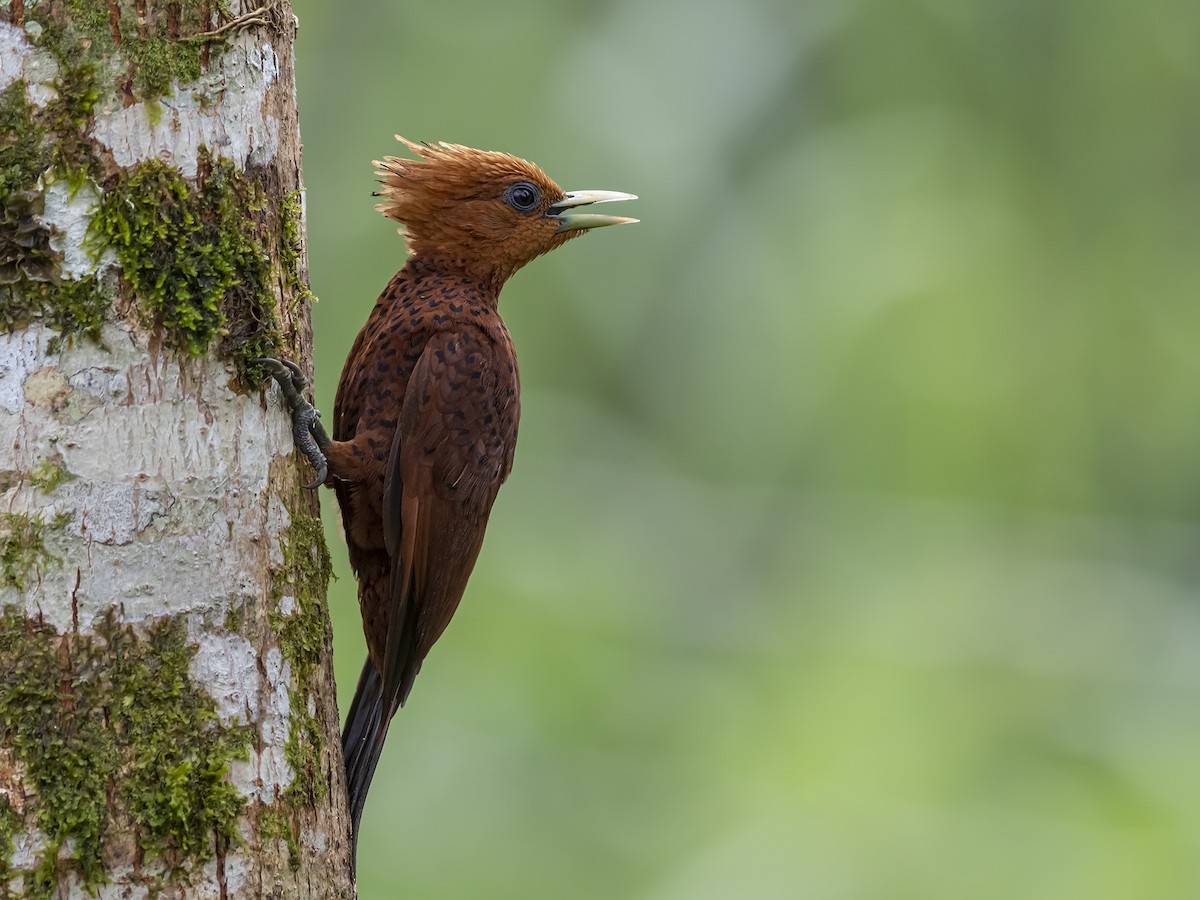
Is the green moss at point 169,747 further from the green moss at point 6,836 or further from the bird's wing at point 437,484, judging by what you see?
the bird's wing at point 437,484

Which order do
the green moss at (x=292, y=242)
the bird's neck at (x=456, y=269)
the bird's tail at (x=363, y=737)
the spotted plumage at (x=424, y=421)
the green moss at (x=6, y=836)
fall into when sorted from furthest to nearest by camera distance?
the bird's neck at (x=456, y=269) < the spotted plumage at (x=424, y=421) < the bird's tail at (x=363, y=737) < the green moss at (x=292, y=242) < the green moss at (x=6, y=836)

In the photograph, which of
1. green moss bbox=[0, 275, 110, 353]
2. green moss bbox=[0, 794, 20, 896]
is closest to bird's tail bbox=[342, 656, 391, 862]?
green moss bbox=[0, 794, 20, 896]

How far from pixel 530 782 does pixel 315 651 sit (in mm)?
5587

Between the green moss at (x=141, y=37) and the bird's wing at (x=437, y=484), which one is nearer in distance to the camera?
the green moss at (x=141, y=37)

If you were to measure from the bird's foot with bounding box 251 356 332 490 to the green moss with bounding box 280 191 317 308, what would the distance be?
5.8 inches

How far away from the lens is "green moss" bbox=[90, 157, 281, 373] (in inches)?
85.2

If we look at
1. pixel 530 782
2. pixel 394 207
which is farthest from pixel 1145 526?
pixel 394 207

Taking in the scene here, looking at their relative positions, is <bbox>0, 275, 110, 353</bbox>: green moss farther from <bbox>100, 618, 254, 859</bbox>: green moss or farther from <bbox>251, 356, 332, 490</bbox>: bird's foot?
<bbox>100, 618, 254, 859</bbox>: green moss

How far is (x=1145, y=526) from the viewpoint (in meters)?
9.07

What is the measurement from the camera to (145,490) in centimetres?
212

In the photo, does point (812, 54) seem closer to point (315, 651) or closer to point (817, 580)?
point (817, 580)

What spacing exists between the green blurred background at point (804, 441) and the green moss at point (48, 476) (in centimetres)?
542

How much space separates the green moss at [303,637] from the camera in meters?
2.26

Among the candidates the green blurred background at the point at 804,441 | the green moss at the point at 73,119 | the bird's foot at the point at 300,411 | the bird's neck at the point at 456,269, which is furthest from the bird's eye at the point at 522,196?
the green blurred background at the point at 804,441
